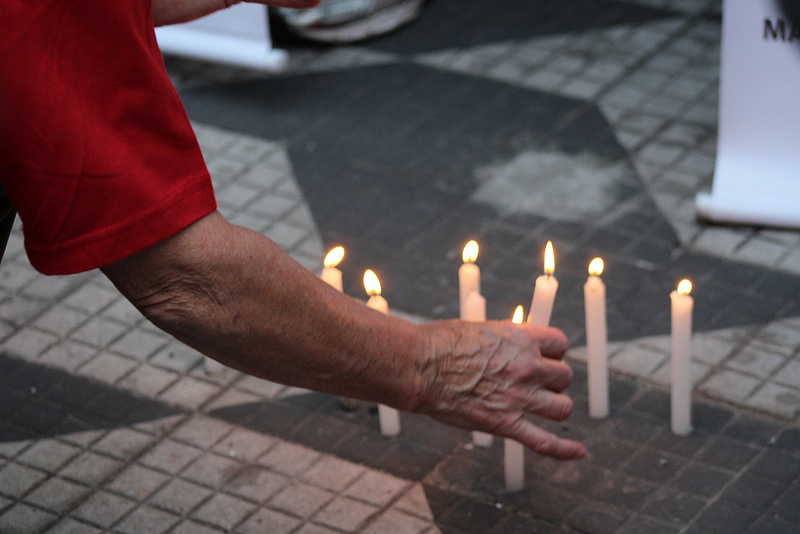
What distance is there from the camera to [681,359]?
3.28 m

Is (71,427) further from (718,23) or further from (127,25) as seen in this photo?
(718,23)

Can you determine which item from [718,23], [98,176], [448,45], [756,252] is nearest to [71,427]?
[98,176]

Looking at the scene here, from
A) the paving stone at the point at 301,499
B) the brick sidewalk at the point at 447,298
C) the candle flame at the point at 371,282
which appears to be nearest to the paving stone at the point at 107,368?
the brick sidewalk at the point at 447,298

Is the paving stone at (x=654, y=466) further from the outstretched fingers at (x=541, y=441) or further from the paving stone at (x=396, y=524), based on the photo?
the outstretched fingers at (x=541, y=441)

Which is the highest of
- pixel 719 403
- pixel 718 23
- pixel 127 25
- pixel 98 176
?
pixel 127 25

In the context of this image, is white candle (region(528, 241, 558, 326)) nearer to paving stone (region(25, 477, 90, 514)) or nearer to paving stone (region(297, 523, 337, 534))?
paving stone (region(297, 523, 337, 534))

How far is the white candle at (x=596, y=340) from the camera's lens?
316 centimetres

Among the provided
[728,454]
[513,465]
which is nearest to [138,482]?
[513,465]

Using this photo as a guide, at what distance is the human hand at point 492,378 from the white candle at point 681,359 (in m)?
1.13

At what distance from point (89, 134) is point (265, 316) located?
494 millimetres

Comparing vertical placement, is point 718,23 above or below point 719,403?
above

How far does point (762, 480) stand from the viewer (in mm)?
3223

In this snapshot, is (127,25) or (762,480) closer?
(127,25)

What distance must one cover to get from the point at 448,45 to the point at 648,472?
3990 mm
